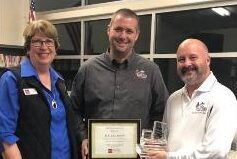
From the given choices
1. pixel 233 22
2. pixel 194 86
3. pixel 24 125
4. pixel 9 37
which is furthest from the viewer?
pixel 9 37

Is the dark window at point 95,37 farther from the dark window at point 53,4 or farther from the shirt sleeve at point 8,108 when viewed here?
the shirt sleeve at point 8,108

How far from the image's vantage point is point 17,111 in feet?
6.83

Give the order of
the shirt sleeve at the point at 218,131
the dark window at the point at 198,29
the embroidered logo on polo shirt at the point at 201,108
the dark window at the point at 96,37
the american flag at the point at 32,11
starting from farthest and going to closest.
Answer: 1. the american flag at the point at 32,11
2. the dark window at the point at 96,37
3. the dark window at the point at 198,29
4. the embroidered logo on polo shirt at the point at 201,108
5. the shirt sleeve at the point at 218,131

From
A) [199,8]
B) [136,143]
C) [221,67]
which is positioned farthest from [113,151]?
[199,8]

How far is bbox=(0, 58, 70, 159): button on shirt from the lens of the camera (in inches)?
80.9

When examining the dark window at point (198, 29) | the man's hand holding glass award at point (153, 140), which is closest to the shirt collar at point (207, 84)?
the man's hand holding glass award at point (153, 140)

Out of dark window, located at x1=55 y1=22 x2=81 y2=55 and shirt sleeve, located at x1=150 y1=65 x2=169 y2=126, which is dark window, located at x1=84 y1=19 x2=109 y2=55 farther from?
shirt sleeve, located at x1=150 y1=65 x2=169 y2=126

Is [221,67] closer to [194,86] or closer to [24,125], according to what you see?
[194,86]

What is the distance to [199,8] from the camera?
4066 mm

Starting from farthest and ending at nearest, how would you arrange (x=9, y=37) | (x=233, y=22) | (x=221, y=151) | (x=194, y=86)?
(x=9, y=37), (x=233, y=22), (x=194, y=86), (x=221, y=151)

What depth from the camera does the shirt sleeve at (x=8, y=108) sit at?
2.05 m

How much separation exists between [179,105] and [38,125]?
0.89m

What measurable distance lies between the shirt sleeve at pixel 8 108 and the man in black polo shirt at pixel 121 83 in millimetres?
550

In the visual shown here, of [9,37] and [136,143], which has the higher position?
[9,37]
